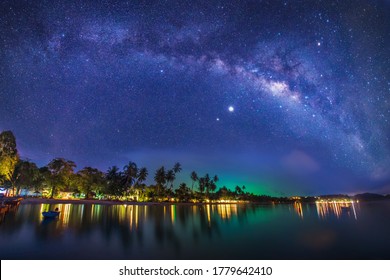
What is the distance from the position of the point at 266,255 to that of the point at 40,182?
98778 mm

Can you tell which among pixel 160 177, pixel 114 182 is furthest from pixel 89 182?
pixel 160 177

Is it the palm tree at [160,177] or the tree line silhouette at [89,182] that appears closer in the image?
the tree line silhouette at [89,182]

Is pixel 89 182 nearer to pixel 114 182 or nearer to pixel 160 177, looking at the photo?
pixel 114 182

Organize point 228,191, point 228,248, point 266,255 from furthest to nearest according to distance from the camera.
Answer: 1. point 228,191
2. point 228,248
3. point 266,255

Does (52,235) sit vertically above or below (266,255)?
above

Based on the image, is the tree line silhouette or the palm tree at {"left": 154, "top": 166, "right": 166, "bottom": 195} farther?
the palm tree at {"left": 154, "top": 166, "right": 166, "bottom": 195}

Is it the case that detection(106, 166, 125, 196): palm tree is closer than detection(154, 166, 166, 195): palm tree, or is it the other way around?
detection(106, 166, 125, 196): palm tree

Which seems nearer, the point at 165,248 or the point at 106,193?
the point at 165,248

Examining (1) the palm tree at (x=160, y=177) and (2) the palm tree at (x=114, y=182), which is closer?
(2) the palm tree at (x=114, y=182)

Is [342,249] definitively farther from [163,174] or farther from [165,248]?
[163,174]

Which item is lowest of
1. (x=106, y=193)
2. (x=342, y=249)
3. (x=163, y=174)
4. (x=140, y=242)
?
(x=342, y=249)

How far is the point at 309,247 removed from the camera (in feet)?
69.6

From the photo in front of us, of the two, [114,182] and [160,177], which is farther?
[160,177]
